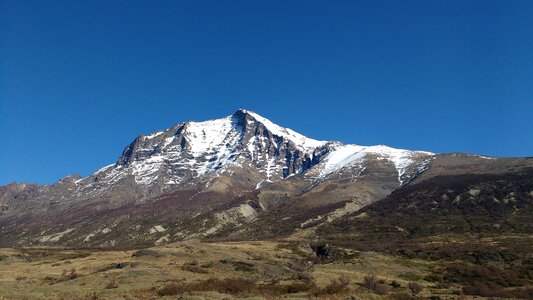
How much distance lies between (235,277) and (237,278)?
13.0 feet

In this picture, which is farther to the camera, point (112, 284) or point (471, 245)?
point (471, 245)

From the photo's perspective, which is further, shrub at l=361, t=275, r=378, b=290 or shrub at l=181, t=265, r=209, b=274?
shrub at l=181, t=265, r=209, b=274

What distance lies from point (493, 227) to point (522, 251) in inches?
2857

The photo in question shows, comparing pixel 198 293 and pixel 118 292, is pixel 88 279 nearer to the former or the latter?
pixel 118 292

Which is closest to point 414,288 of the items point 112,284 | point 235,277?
point 235,277

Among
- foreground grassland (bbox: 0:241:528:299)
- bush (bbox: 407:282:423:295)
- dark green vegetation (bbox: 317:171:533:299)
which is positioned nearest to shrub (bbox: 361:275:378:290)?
foreground grassland (bbox: 0:241:528:299)

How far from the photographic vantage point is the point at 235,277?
211ft

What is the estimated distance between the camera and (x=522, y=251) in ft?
310

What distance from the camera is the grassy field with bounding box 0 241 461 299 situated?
44.8 meters

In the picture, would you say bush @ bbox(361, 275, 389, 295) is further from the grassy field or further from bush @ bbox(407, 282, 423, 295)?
bush @ bbox(407, 282, 423, 295)

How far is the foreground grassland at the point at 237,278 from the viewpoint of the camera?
4477 cm

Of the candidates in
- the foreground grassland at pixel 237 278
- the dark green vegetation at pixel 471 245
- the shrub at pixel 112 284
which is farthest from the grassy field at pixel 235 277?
the dark green vegetation at pixel 471 245

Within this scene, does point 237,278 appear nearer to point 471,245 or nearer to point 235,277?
point 235,277

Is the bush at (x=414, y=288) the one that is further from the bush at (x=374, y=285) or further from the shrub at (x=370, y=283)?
the shrub at (x=370, y=283)
